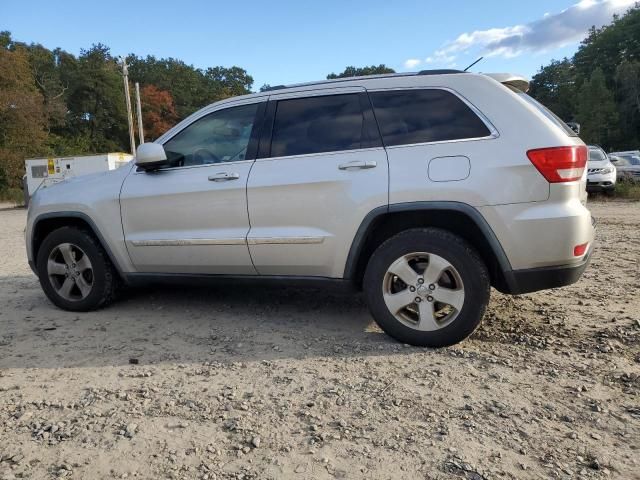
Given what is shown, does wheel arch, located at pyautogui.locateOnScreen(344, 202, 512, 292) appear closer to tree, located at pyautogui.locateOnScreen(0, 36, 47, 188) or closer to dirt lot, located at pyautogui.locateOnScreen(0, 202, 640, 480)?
dirt lot, located at pyautogui.locateOnScreen(0, 202, 640, 480)

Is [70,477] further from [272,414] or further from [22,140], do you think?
[22,140]

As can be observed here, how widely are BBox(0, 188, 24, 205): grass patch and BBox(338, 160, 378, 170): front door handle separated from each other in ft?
101

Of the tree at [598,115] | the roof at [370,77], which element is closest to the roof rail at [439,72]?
the roof at [370,77]

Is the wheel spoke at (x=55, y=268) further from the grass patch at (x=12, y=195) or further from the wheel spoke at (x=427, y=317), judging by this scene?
the grass patch at (x=12, y=195)

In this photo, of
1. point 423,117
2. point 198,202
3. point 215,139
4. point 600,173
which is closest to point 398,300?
point 423,117

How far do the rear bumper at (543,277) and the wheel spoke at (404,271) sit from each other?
2.00 ft

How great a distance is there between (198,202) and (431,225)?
1814mm

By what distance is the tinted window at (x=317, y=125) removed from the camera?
12.4 ft

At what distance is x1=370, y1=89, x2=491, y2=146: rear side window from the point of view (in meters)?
3.48

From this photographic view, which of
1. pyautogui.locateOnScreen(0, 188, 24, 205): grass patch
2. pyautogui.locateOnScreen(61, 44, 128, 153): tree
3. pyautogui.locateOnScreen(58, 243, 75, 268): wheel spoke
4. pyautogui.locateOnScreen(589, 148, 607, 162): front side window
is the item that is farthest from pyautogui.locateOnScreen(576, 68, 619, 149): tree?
pyautogui.locateOnScreen(58, 243, 75, 268): wheel spoke

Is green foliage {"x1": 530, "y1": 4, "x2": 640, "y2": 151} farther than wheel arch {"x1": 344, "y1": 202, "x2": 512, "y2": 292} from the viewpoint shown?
Yes

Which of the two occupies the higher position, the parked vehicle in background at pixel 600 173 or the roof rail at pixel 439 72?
the roof rail at pixel 439 72

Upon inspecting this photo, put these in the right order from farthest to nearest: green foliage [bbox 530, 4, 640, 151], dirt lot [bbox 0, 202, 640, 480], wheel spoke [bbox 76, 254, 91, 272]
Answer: green foliage [bbox 530, 4, 640, 151] < wheel spoke [bbox 76, 254, 91, 272] < dirt lot [bbox 0, 202, 640, 480]

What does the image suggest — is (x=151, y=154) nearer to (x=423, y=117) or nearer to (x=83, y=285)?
(x=83, y=285)
